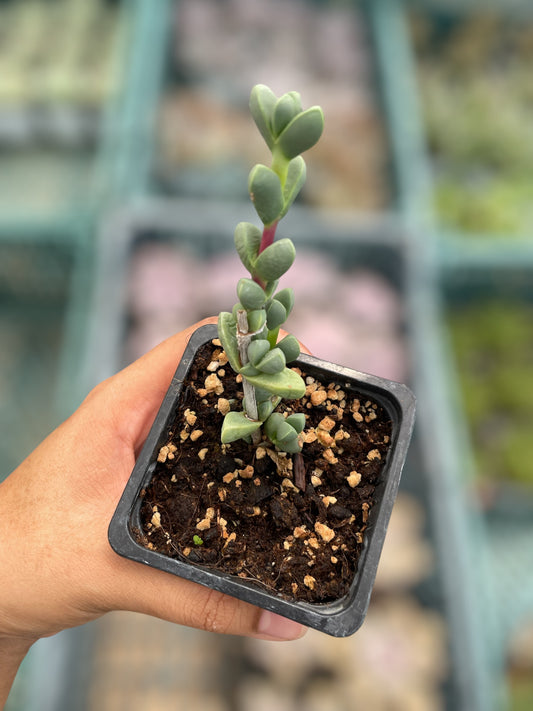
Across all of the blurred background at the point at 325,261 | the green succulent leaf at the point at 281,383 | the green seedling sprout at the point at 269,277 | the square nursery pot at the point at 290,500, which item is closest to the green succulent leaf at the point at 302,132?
the green seedling sprout at the point at 269,277

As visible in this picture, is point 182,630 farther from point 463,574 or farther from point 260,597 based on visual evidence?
point 260,597

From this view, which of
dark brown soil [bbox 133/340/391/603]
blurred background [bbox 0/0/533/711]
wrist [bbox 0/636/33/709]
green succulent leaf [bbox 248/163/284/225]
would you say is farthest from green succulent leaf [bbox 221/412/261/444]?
blurred background [bbox 0/0/533/711]

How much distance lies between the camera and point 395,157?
6.93 ft

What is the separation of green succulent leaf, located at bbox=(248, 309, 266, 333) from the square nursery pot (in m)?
0.22

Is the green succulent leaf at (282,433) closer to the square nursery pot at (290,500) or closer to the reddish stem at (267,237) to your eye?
the square nursery pot at (290,500)

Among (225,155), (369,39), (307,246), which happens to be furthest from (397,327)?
(369,39)

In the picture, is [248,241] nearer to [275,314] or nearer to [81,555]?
[275,314]

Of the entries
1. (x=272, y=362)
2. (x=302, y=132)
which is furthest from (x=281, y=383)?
(x=302, y=132)

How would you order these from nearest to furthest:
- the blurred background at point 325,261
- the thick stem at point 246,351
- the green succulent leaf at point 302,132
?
the green succulent leaf at point 302,132 → the thick stem at point 246,351 → the blurred background at point 325,261

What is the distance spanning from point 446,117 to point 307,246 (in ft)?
4.29

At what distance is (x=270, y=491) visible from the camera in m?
0.68

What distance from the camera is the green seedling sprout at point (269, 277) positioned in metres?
0.44

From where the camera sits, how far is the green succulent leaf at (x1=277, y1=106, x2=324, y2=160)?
17.0 inches

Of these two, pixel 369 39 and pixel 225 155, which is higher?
pixel 369 39
